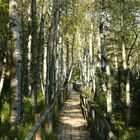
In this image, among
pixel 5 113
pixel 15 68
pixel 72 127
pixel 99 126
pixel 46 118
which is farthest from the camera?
pixel 72 127

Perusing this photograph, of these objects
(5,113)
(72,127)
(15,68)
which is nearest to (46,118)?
(15,68)

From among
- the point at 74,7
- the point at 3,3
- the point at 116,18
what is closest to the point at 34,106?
the point at 3,3

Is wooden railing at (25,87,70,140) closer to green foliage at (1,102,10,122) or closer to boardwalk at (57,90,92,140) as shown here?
boardwalk at (57,90,92,140)

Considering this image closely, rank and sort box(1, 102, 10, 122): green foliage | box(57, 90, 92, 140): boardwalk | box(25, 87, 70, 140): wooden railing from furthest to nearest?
box(1, 102, 10, 122): green foliage < box(57, 90, 92, 140): boardwalk < box(25, 87, 70, 140): wooden railing

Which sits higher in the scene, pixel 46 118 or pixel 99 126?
pixel 46 118

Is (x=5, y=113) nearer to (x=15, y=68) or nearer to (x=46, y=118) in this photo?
(x=46, y=118)

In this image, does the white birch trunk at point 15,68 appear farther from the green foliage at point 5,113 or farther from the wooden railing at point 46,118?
the green foliage at point 5,113

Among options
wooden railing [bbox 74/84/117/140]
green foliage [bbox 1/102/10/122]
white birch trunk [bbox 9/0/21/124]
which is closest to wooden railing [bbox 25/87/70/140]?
white birch trunk [bbox 9/0/21/124]

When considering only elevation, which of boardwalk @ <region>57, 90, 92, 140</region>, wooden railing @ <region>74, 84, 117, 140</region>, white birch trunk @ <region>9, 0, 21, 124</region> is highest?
white birch trunk @ <region>9, 0, 21, 124</region>

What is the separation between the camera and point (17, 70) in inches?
387

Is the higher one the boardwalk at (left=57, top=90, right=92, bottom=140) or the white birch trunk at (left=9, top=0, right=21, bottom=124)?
the white birch trunk at (left=9, top=0, right=21, bottom=124)

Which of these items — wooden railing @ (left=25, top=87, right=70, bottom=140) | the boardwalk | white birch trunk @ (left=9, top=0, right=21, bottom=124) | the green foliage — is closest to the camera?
wooden railing @ (left=25, top=87, right=70, bottom=140)

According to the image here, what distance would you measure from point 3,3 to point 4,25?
5.55 feet

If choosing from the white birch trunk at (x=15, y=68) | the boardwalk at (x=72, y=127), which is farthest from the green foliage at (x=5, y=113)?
the white birch trunk at (x=15, y=68)
